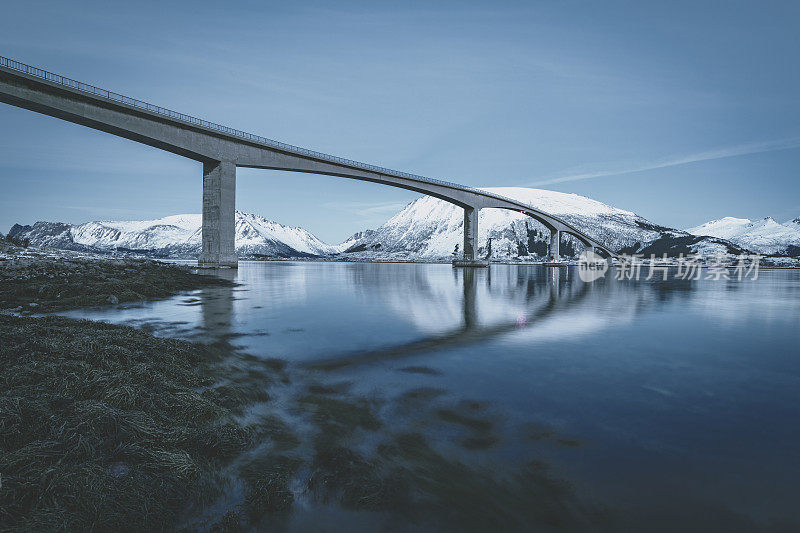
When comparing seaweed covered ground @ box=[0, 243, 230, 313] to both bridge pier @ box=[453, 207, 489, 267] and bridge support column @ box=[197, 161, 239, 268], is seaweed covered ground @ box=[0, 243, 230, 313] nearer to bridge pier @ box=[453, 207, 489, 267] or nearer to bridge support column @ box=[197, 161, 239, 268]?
bridge support column @ box=[197, 161, 239, 268]

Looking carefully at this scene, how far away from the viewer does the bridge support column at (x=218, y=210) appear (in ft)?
166

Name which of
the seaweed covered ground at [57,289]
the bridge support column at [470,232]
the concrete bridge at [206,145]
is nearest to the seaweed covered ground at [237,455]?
the seaweed covered ground at [57,289]

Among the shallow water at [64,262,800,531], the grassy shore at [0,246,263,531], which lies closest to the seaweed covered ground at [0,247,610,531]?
the grassy shore at [0,246,263,531]

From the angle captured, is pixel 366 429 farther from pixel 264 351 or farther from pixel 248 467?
pixel 264 351

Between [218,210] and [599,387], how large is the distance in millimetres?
52023

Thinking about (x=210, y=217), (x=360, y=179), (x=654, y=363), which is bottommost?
(x=654, y=363)

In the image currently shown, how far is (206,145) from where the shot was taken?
48.8 metres

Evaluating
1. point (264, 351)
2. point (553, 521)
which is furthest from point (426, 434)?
point (264, 351)

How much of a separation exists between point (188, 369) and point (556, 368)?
687 cm

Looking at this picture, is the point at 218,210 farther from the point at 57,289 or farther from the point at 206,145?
the point at 57,289

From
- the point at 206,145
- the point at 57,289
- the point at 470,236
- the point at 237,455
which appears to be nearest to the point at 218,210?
the point at 206,145

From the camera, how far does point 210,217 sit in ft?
168

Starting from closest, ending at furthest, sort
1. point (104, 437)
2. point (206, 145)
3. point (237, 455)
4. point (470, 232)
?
point (104, 437), point (237, 455), point (206, 145), point (470, 232)

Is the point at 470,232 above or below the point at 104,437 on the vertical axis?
above
